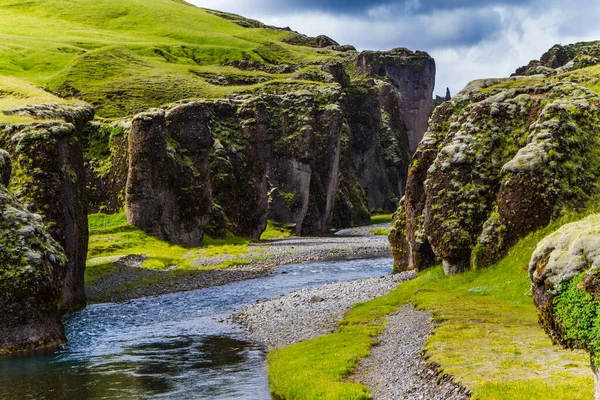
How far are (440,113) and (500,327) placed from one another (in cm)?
3984

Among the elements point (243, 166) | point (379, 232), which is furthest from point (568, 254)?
point (379, 232)

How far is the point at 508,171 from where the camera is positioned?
52094 mm

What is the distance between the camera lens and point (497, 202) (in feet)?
174

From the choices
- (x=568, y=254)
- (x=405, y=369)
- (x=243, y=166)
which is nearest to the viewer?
(x=568, y=254)

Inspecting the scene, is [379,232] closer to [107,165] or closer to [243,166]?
[243,166]

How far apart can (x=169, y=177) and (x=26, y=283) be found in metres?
61.7

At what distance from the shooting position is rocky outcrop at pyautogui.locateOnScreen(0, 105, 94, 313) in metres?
58.0

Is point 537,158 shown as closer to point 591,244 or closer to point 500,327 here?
point 500,327

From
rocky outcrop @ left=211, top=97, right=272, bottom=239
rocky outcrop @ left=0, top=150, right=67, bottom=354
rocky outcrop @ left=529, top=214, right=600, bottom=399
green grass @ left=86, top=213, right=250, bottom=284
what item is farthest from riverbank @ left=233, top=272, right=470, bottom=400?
rocky outcrop @ left=211, top=97, right=272, bottom=239

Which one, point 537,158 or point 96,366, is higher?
point 537,158

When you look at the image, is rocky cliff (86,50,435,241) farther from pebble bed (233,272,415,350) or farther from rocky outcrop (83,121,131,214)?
pebble bed (233,272,415,350)

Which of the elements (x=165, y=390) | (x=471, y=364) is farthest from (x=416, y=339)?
(x=165, y=390)

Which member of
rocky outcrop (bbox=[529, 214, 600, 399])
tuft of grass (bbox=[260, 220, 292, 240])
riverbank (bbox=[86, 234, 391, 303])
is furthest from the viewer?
tuft of grass (bbox=[260, 220, 292, 240])

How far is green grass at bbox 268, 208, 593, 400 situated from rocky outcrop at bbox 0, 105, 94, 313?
2682cm
